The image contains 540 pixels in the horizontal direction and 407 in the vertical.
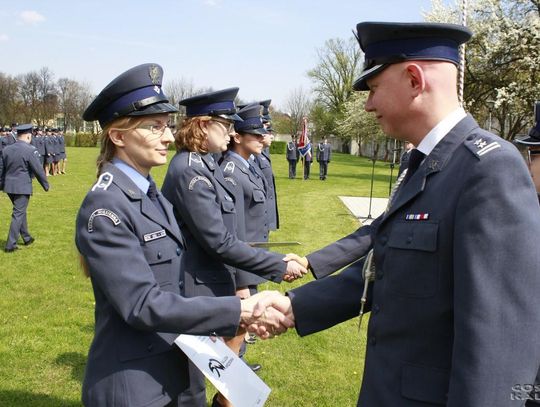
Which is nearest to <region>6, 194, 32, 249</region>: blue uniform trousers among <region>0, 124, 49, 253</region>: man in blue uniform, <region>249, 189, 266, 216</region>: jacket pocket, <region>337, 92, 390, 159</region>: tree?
<region>0, 124, 49, 253</region>: man in blue uniform

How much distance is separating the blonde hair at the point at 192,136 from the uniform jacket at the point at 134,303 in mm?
1329

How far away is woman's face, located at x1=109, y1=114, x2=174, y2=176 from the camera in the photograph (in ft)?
8.87

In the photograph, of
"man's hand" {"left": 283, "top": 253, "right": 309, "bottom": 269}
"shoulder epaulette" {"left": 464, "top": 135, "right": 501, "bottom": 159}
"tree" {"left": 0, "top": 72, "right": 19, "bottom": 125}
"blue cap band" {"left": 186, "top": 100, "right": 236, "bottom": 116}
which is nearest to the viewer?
"shoulder epaulette" {"left": 464, "top": 135, "right": 501, "bottom": 159}

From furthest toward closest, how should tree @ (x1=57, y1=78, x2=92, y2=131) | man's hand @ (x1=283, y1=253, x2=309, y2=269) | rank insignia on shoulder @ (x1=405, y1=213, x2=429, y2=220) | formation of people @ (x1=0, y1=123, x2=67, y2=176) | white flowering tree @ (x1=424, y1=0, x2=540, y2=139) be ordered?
1. tree @ (x1=57, y1=78, x2=92, y2=131)
2. white flowering tree @ (x1=424, y1=0, x2=540, y2=139)
3. formation of people @ (x1=0, y1=123, x2=67, y2=176)
4. man's hand @ (x1=283, y1=253, x2=309, y2=269)
5. rank insignia on shoulder @ (x1=405, y1=213, x2=429, y2=220)

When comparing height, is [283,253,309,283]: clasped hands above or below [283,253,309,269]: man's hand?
below

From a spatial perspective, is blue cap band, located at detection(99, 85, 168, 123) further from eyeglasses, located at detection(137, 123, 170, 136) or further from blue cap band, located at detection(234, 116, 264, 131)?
blue cap band, located at detection(234, 116, 264, 131)

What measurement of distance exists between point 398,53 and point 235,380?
1.70m

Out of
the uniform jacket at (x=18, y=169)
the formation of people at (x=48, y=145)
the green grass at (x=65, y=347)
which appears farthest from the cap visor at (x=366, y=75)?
the formation of people at (x=48, y=145)

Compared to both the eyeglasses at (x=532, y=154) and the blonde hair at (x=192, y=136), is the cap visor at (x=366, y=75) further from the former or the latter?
the blonde hair at (x=192, y=136)

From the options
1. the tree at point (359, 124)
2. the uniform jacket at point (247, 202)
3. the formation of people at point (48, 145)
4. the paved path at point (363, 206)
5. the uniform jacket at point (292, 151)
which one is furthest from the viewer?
the tree at point (359, 124)

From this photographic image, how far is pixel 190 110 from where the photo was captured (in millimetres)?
4164

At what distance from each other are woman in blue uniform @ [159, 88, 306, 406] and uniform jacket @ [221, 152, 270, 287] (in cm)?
26

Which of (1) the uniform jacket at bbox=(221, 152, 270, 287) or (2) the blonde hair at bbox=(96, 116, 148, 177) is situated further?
(1) the uniform jacket at bbox=(221, 152, 270, 287)

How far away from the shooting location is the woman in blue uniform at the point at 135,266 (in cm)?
233
